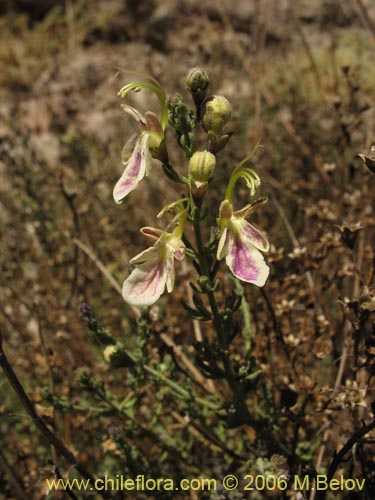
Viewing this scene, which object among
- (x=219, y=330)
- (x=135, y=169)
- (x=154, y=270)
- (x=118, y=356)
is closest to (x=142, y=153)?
(x=135, y=169)

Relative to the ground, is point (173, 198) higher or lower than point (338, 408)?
higher

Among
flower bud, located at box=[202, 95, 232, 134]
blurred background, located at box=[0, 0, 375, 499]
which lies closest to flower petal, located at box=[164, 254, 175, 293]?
flower bud, located at box=[202, 95, 232, 134]

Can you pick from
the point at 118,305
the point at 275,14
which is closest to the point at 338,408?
the point at 118,305

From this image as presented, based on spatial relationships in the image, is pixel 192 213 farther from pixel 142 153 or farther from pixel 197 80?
pixel 197 80

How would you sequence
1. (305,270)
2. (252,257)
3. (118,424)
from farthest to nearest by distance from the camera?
(118,424)
(305,270)
(252,257)

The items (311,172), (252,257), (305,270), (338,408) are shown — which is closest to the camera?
(252,257)

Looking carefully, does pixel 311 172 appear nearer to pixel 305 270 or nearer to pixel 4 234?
pixel 305 270

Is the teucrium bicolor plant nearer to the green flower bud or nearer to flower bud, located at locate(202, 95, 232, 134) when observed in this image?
flower bud, located at locate(202, 95, 232, 134)
